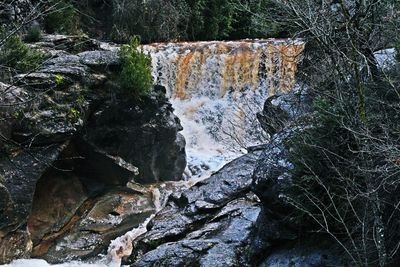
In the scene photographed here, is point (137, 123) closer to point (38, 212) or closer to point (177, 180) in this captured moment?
point (177, 180)

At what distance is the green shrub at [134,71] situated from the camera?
29.6 ft

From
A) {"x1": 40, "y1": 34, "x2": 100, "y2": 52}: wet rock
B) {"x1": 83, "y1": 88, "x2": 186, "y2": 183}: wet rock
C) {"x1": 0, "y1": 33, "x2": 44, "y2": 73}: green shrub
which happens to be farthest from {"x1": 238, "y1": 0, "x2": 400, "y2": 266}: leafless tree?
{"x1": 40, "y1": 34, "x2": 100, "y2": 52}: wet rock

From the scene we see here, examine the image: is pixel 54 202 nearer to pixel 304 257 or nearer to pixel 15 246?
pixel 15 246

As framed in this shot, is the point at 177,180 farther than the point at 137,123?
Yes

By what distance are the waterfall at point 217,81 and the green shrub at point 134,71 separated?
3.19 meters

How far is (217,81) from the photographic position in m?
12.7

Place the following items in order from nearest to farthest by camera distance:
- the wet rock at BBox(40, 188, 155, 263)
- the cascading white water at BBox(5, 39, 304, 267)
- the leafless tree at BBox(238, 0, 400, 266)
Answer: the leafless tree at BBox(238, 0, 400, 266)
the wet rock at BBox(40, 188, 155, 263)
the cascading white water at BBox(5, 39, 304, 267)

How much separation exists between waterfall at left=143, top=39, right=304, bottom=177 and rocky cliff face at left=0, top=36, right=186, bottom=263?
203 cm

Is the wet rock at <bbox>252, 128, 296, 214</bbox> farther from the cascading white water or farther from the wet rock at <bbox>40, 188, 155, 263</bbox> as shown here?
the cascading white water

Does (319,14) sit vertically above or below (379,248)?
above

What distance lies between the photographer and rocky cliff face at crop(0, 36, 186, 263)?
7.23m

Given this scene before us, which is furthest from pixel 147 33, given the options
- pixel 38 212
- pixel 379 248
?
pixel 379 248

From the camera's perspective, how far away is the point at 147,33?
14.8 meters

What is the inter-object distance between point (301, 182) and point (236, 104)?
303 inches
